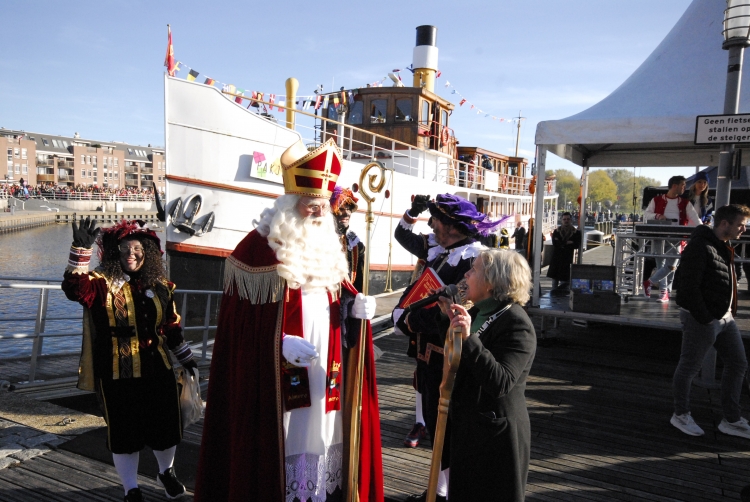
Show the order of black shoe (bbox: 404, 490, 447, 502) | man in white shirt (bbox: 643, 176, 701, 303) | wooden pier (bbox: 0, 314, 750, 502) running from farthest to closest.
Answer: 1. man in white shirt (bbox: 643, 176, 701, 303)
2. wooden pier (bbox: 0, 314, 750, 502)
3. black shoe (bbox: 404, 490, 447, 502)

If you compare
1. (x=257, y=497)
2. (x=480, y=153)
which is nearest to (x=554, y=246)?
(x=257, y=497)

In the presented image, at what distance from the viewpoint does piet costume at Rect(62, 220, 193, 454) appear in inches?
106

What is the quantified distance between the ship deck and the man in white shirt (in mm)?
1761

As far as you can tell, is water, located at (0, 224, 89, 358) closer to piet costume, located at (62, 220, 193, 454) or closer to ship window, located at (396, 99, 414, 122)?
piet costume, located at (62, 220, 193, 454)

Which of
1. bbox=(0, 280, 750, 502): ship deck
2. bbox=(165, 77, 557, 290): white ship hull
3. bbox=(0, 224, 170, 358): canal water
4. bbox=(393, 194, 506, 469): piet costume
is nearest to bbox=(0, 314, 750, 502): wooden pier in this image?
bbox=(0, 280, 750, 502): ship deck

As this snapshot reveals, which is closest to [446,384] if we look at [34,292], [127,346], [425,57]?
[127,346]

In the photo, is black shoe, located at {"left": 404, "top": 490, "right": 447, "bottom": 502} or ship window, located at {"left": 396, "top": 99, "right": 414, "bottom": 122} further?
ship window, located at {"left": 396, "top": 99, "right": 414, "bottom": 122}

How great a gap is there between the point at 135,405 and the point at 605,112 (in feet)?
17.1

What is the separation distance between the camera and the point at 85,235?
2676mm

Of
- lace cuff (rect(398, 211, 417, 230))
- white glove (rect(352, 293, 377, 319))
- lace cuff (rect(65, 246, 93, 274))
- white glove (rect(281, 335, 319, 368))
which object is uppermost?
lace cuff (rect(398, 211, 417, 230))

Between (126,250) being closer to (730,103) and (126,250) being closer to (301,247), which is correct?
(301,247)

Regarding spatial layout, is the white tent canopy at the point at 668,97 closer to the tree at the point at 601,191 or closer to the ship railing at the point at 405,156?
the ship railing at the point at 405,156

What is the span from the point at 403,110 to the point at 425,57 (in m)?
3.25

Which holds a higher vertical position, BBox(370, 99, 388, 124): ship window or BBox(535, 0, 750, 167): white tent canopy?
BBox(370, 99, 388, 124): ship window
